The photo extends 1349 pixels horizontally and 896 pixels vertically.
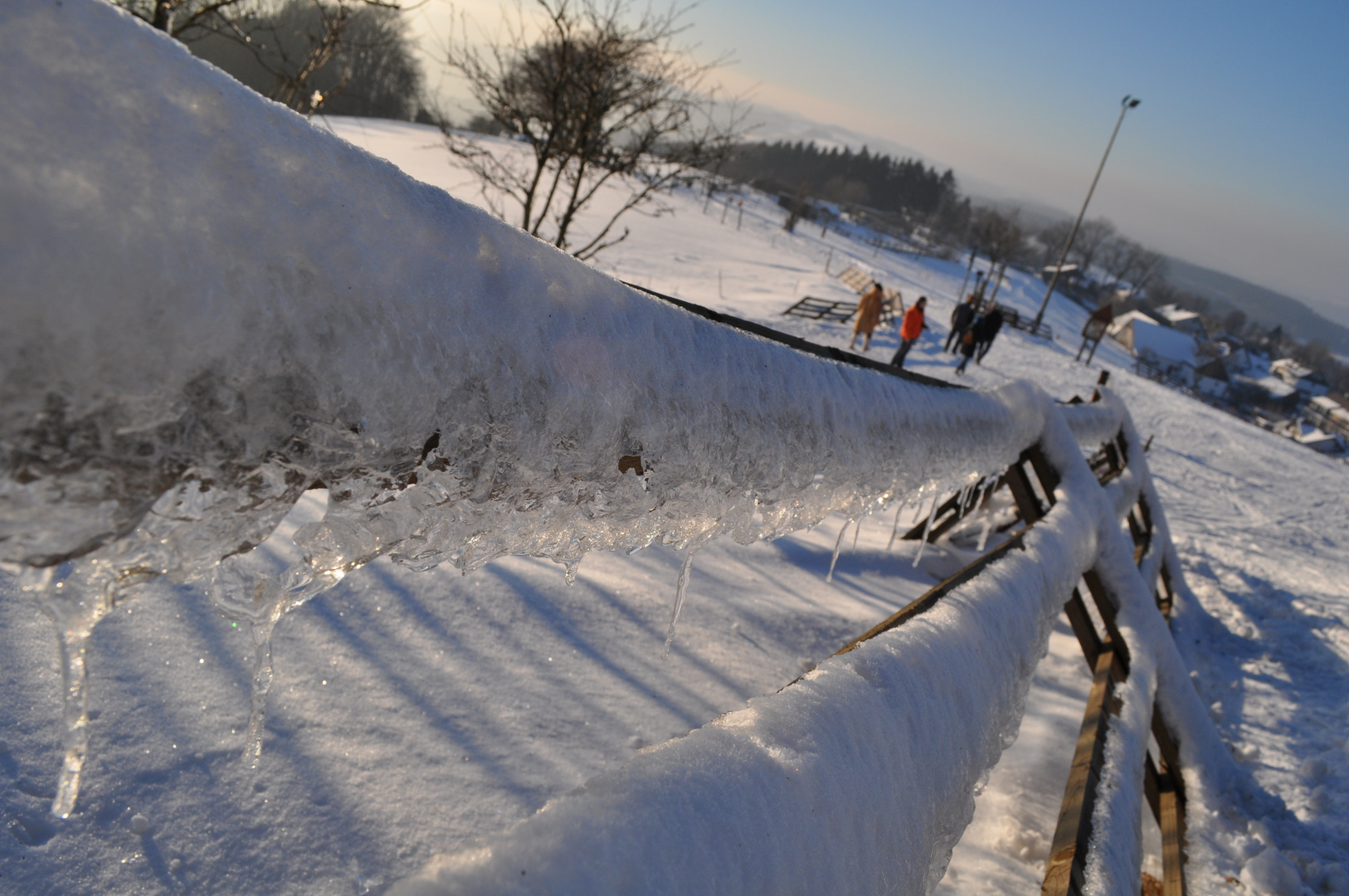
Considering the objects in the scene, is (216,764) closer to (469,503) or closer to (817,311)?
(469,503)

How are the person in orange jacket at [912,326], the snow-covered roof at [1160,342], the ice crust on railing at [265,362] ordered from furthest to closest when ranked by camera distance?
1. the snow-covered roof at [1160,342]
2. the person in orange jacket at [912,326]
3. the ice crust on railing at [265,362]

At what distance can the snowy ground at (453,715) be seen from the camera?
1452mm

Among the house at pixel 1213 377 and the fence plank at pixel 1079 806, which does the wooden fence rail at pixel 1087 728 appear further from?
the house at pixel 1213 377

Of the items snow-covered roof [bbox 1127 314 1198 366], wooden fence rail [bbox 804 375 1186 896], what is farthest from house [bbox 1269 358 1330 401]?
wooden fence rail [bbox 804 375 1186 896]

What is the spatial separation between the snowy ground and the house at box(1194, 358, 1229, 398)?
79.2 m

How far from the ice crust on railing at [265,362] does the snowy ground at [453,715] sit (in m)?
0.95

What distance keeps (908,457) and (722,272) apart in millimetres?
22302

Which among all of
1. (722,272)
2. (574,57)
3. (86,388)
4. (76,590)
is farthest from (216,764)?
(722,272)

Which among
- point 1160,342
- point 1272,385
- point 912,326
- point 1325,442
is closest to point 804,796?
point 912,326

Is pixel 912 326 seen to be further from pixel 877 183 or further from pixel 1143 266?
pixel 1143 266

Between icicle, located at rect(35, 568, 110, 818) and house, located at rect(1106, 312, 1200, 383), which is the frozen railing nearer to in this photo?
icicle, located at rect(35, 568, 110, 818)

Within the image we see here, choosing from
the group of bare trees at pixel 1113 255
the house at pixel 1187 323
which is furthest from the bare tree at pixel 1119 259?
the house at pixel 1187 323

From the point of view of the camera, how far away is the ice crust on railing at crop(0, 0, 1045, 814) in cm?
46

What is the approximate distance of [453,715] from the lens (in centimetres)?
198
